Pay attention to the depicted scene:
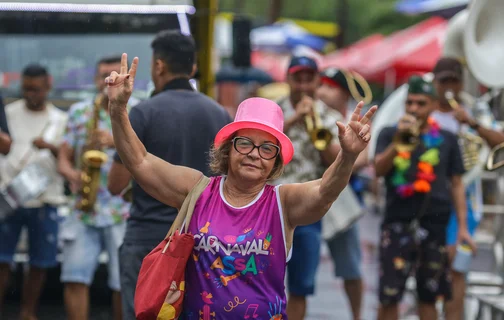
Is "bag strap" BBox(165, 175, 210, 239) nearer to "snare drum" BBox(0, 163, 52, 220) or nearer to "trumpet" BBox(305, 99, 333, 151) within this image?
"trumpet" BBox(305, 99, 333, 151)

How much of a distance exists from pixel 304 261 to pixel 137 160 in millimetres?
3316

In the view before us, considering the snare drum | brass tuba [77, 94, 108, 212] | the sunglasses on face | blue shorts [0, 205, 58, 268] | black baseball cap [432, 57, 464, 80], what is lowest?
blue shorts [0, 205, 58, 268]

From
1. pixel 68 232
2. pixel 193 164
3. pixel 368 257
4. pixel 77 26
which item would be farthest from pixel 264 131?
pixel 368 257

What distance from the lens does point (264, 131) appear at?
467cm

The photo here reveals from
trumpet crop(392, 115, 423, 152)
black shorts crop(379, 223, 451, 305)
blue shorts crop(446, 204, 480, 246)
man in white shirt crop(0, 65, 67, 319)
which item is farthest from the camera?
man in white shirt crop(0, 65, 67, 319)

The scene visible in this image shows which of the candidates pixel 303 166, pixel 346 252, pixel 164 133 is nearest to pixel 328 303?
pixel 346 252

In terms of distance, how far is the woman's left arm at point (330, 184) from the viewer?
14.2 ft

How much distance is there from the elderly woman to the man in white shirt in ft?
13.7

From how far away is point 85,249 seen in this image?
7.59 meters

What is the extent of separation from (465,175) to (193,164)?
3.44 metres

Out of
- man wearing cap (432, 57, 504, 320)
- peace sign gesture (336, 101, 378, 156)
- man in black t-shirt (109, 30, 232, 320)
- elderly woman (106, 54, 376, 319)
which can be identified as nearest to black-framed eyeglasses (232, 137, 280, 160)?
elderly woman (106, 54, 376, 319)

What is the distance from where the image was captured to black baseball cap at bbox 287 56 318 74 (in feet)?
26.2

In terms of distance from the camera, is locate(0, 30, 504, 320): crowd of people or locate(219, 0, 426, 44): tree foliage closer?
locate(0, 30, 504, 320): crowd of people

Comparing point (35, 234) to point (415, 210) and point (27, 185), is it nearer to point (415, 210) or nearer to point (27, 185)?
point (27, 185)
